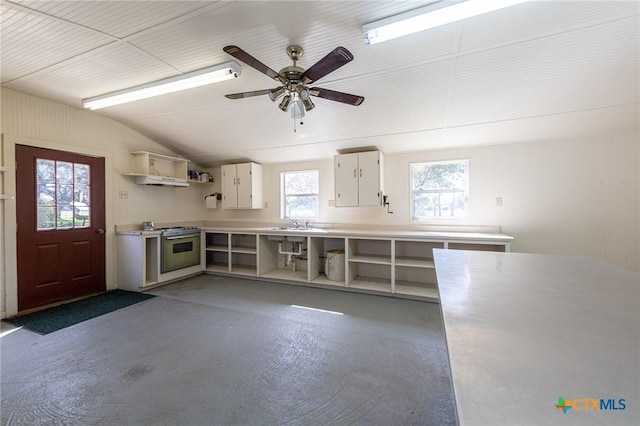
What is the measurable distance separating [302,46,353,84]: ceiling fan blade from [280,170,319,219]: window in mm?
2895

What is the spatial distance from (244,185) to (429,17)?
13.2 feet

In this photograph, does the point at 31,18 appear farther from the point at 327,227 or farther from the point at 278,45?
the point at 327,227

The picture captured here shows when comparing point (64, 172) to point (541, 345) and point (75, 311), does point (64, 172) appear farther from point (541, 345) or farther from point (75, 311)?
point (541, 345)

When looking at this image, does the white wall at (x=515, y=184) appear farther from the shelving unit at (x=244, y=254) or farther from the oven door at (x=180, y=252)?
the shelving unit at (x=244, y=254)

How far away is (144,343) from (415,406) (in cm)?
241

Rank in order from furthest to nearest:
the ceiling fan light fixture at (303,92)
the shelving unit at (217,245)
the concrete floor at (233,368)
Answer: the shelving unit at (217,245), the ceiling fan light fixture at (303,92), the concrete floor at (233,368)

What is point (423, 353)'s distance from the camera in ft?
7.44

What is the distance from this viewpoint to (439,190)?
4.14 m

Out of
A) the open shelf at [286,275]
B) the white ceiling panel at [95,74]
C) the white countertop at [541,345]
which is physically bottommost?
the open shelf at [286,275]

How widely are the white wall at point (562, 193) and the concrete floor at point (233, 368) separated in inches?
75.4

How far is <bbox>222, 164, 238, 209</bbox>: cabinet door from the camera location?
16.9 feet

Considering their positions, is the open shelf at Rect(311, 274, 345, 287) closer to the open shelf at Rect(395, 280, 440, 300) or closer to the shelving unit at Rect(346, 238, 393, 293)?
the shelving unit at Rect(346, 238, 393, 293)

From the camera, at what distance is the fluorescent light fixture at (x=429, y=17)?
171 cm

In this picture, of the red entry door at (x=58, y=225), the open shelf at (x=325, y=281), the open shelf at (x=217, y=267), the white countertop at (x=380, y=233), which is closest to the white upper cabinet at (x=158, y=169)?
the red entry door at (x=58, y=225)
